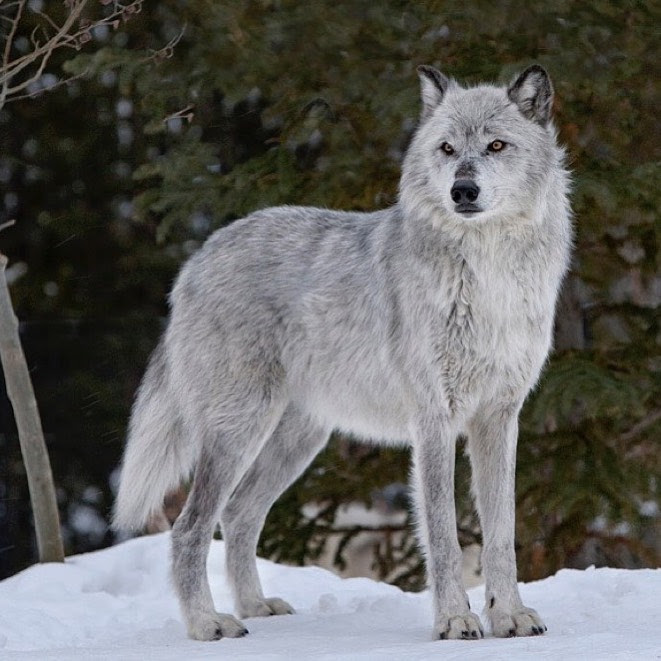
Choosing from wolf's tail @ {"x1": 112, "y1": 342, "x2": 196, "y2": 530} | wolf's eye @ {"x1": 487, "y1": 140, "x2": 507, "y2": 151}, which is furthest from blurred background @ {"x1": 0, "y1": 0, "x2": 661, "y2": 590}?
wolf's eye @ {"x1": 487, "y1": 140, "x2": 507, "y2": 151}

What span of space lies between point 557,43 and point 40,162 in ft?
17.9

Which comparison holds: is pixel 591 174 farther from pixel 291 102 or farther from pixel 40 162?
pixel 40 162

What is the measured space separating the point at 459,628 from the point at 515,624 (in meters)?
0.28

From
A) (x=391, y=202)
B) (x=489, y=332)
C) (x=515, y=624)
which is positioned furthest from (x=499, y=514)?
(x=391, y=202)

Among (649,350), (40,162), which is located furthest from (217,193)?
(40,162)

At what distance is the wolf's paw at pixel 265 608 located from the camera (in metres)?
5.68

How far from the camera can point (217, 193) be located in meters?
8.18

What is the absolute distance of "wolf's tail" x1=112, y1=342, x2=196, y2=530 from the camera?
5.87 m

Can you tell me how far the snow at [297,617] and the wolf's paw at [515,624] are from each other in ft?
0.39

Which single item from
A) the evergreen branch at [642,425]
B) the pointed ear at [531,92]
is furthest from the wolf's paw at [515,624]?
the evergreen branch at [642,425]

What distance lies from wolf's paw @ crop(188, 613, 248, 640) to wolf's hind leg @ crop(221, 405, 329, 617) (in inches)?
19.5

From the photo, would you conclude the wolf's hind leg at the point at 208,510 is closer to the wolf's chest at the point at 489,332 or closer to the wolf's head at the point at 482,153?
the wolf's chest at the point at 489,332

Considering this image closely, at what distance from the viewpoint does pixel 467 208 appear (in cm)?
468

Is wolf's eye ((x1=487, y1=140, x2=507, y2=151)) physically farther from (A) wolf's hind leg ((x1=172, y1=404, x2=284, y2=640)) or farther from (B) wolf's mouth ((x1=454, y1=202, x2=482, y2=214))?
(A) wolf's hind leg ((x1=172, y1=404, x2=284, y2=640))
